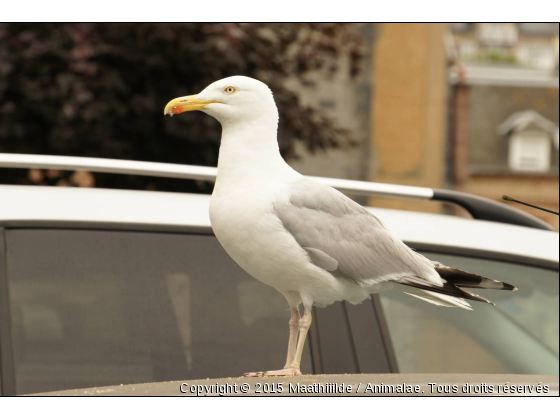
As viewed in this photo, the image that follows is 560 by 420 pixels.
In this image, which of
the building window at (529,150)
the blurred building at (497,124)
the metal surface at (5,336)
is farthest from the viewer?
the building window at (529,150)

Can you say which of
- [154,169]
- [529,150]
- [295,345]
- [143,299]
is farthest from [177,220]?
[529,150]

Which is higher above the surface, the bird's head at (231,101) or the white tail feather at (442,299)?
the bird's head at (231,101)

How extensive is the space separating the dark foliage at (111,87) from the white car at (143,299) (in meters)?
2.97

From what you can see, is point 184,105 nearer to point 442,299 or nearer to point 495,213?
point 442,299

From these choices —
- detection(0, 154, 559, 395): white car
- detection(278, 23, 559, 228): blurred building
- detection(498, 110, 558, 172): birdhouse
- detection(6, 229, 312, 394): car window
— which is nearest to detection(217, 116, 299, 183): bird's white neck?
detection(0, 154, 559, 395): white car

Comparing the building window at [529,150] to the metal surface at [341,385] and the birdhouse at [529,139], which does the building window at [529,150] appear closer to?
the birdhouse at [529,139]

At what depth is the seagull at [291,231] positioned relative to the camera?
1169 mm

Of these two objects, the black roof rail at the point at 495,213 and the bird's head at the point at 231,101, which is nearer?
the bird's head at the point at 231,101

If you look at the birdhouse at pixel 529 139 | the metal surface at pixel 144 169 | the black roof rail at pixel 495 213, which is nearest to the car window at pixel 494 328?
the black roof rail at pixel 495 213

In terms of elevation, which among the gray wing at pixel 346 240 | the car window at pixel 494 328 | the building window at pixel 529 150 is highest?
the gray wing at pixel 346 240

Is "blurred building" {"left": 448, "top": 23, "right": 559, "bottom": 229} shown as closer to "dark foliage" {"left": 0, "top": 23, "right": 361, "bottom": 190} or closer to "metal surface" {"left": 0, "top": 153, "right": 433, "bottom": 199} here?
"dark foliage" {"left": 0, "top": 23, "right": 361, "bottom": 190}

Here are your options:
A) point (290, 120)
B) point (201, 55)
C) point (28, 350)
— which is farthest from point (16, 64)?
point (28, 350)

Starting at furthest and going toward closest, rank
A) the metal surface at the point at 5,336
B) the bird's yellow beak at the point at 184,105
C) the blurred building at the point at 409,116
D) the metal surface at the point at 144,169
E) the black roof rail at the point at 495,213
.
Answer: the blurred building at the point at 409,116 < the black roof rail at the point at 495,213 < the metal surface at the point at 5,336 < the metal surface at the point at 144,169 < the bird's yellow beak at the point at 184,105

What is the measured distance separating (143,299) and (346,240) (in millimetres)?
1028
